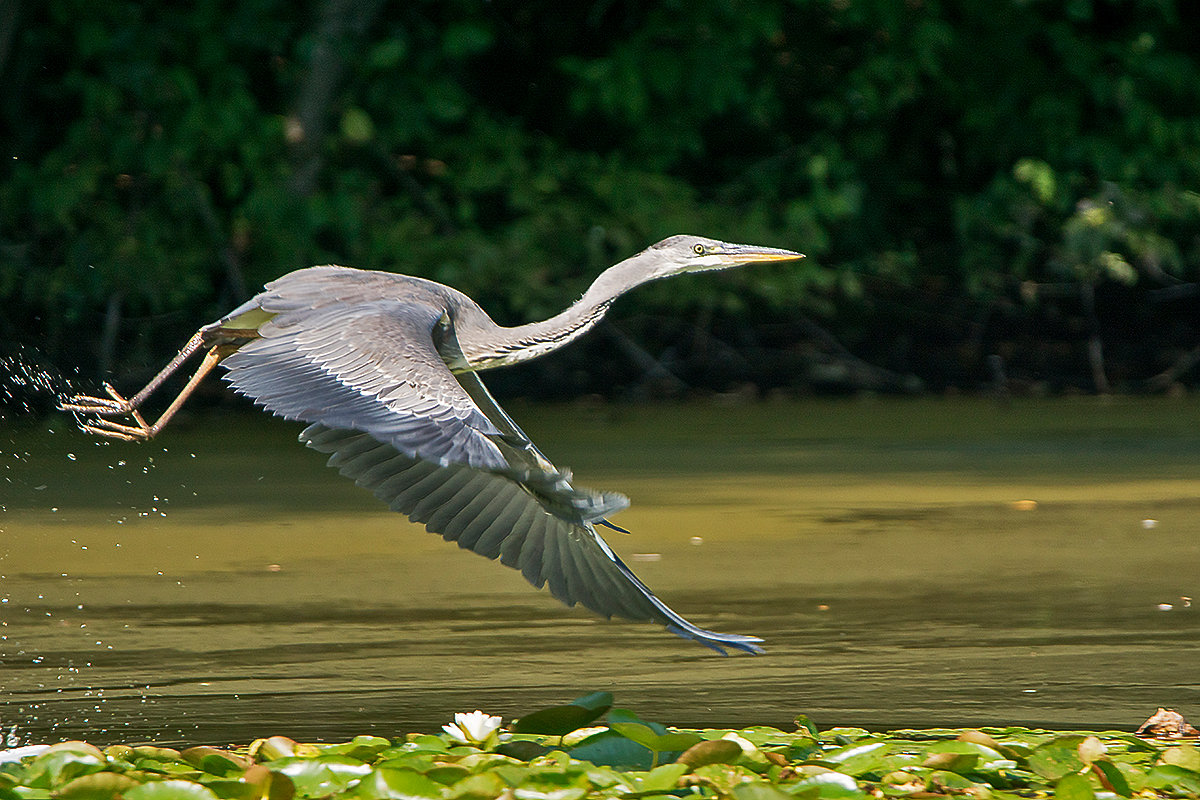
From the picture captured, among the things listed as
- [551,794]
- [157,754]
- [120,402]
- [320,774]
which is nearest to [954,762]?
[551,794]

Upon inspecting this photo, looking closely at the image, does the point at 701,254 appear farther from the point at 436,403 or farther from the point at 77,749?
the point at 77,749

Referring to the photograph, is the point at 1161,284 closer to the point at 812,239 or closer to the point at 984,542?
the point at 812,239

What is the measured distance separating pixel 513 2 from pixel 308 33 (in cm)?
189

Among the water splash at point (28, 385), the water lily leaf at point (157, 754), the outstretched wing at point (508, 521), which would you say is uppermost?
the water splash at point (28, 385)

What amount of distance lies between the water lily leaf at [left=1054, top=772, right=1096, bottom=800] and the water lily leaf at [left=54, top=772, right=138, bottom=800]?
1.55 metres

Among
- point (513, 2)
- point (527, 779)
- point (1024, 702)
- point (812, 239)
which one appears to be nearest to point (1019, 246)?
point (812, 239)

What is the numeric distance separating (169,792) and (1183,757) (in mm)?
1766

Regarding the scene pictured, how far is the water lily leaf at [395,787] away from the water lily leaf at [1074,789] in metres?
1.05

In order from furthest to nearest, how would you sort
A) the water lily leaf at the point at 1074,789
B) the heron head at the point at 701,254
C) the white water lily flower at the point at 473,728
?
the heron head at the point at 701,254 < the white water lily flower at the point at 473,728 < the water lily leaf at the point at 1074,789

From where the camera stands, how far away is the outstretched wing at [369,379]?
3.29 meters

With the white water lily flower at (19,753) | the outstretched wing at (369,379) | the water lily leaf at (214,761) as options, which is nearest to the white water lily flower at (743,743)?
the outstretched wing at (369,379)

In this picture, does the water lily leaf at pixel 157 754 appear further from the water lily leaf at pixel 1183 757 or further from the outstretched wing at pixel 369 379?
the water lily leaf at pixel 1183 757

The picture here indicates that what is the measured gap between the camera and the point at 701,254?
4730mm

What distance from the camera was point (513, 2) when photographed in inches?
510
